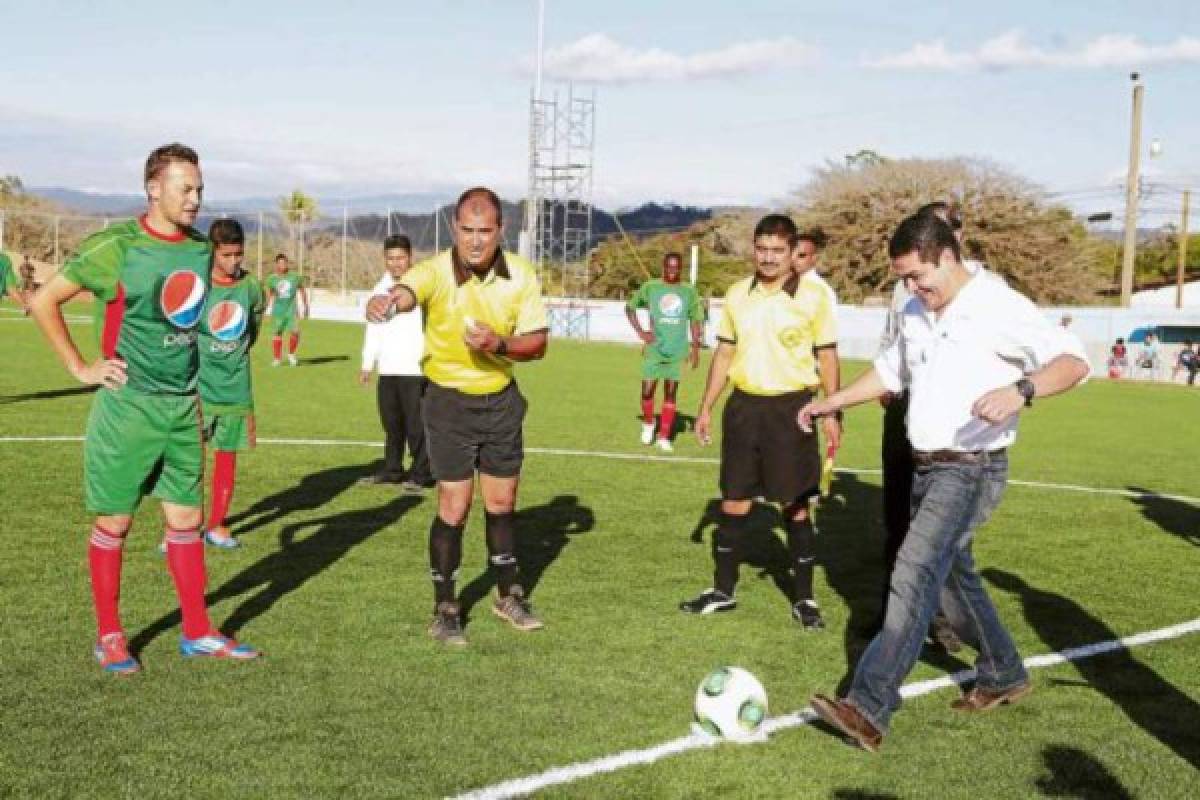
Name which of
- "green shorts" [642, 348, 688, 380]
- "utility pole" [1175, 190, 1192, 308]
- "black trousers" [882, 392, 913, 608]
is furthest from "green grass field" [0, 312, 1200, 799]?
"utility pole" [1175, 190, 1192, 308]

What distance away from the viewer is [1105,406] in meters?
27.6

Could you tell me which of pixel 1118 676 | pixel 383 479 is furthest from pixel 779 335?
pixel 383 479

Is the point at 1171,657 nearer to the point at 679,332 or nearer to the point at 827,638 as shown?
the point at 827,638

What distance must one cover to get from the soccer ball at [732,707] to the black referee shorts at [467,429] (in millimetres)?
1972

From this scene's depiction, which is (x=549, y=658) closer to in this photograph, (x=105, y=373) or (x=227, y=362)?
(x=105, y=373)

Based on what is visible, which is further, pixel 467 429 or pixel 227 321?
pixel 227 321

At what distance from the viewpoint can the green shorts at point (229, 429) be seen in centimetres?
939

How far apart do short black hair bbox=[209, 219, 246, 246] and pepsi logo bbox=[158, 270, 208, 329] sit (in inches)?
120

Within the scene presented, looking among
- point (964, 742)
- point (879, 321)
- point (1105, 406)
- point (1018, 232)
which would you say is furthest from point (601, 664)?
point (1018, 232)

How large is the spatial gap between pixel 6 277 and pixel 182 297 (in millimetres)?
10996

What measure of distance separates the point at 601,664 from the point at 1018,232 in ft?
204

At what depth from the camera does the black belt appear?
5.43 metres

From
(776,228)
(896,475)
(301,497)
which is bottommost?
(301,497)

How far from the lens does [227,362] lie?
9.31 meters
